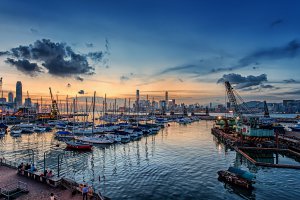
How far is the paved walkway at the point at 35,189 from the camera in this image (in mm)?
31092

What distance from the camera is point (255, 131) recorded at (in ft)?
284

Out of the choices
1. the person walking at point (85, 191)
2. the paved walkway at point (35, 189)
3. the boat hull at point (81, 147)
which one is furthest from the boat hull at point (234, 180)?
the boat hull at point (81, 147)

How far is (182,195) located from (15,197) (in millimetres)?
26295

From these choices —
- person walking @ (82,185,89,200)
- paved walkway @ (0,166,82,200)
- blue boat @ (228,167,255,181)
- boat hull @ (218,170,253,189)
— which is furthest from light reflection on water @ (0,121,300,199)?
person walking @ (82,185,89,200)

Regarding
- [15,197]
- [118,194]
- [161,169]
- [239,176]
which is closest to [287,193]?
[239,176]

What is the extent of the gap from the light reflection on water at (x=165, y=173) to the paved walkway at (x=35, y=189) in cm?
998

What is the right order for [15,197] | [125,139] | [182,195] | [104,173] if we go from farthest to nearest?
[125,139]
[104,173]
[182,195]
[15,197]

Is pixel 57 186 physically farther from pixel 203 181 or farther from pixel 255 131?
pixel 255 131

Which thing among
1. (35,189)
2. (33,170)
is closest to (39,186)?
(35,189)

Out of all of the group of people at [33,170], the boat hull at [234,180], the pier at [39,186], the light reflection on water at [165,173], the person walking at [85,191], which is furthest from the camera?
the boat hull at [234,180]

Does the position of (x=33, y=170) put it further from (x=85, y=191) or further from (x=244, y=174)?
(x=244, y=174)

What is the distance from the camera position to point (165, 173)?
53.0 metres

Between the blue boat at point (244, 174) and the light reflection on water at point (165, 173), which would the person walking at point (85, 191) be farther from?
the blue boat at point (244, 174)

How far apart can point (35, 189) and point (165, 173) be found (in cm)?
2845
